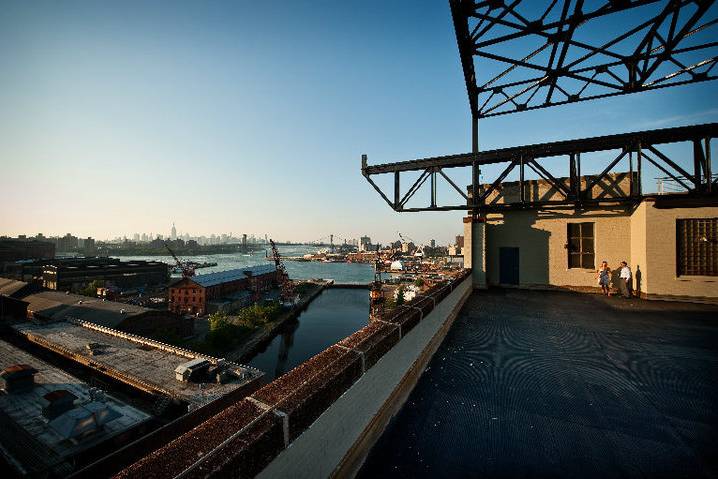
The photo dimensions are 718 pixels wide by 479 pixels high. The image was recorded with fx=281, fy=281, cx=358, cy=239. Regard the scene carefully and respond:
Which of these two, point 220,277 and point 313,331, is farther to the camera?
point 220,277

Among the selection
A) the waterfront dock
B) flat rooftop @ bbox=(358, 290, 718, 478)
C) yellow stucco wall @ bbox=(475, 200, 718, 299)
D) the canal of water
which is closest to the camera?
flat rooftop @ bbox=(358, 290, 718, 478)

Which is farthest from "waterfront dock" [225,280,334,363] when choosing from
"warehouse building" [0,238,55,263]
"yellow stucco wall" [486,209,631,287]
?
"warehouse building" [0,238,55,263]

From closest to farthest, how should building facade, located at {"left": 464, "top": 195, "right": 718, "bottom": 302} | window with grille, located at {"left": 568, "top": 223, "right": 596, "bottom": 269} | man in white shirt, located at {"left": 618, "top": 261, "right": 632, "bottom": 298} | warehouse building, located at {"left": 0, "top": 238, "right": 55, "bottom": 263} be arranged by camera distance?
building facade, located at {"left": 464, "top": 195, "right": 718, "bottom": 302} < man in white shirt, located at {"left": 618, "top": 261, "right": 632, "bottom": 298} < window with grille, located at {"left": 568, "top": 223, "right": 596, "bottom": 269} < warehouse building, located at {"left": 0, "top": 238, "right": 55, "bottom": 263}

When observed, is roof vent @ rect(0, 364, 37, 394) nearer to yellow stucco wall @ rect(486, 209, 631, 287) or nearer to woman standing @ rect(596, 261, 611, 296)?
yellow stucco wall @ rect(486, 209, 631, 287)

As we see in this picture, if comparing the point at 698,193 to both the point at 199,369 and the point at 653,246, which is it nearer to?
the point at 653,246

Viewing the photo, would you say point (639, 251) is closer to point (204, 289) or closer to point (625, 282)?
point (625, 282)

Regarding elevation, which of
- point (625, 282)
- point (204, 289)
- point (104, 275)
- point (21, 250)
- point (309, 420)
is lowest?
point (204, 289)

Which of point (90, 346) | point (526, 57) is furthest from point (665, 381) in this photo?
point (90, 346)

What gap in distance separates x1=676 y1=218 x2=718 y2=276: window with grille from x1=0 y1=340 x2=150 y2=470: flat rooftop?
22.0 m

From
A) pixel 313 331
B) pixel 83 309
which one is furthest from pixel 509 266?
pixel 83 309

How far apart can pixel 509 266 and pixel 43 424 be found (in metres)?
21.7

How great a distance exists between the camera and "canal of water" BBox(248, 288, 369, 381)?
32.4m

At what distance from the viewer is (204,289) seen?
4856 cm

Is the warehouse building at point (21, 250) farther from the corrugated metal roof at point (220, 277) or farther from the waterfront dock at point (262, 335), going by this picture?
the waterfront dock at point (262, 335)
